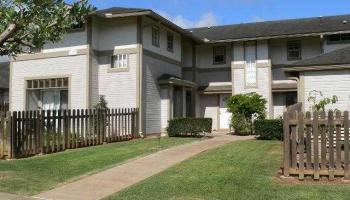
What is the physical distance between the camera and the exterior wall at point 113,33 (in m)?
23.5

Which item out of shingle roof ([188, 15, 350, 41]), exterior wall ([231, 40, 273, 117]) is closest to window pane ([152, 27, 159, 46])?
shingle roof ([188, 15, 350, 41])

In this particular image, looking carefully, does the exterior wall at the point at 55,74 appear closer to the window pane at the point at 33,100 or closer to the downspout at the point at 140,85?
the window pane at the point at 33,100

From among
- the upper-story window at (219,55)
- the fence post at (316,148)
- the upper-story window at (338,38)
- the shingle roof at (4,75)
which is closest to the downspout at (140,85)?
the upper-story window at (219,55)

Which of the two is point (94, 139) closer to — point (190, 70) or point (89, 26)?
point (89, 26)

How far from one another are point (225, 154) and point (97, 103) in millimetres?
10859

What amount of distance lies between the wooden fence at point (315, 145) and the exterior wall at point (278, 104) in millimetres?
18299

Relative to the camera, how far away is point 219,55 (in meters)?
31.5

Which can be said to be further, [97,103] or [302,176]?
[97,103]

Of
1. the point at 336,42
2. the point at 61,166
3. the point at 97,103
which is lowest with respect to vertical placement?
the point at 61,166

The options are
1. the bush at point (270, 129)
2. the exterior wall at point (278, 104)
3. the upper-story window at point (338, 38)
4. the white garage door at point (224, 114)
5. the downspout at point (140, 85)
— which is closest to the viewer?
the bush at point (270, 129)

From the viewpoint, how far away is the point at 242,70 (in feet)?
97.5

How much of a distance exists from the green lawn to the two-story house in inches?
308

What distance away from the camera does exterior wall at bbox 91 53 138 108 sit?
23391mm

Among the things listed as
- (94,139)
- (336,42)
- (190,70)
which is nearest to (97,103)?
(94,139)
